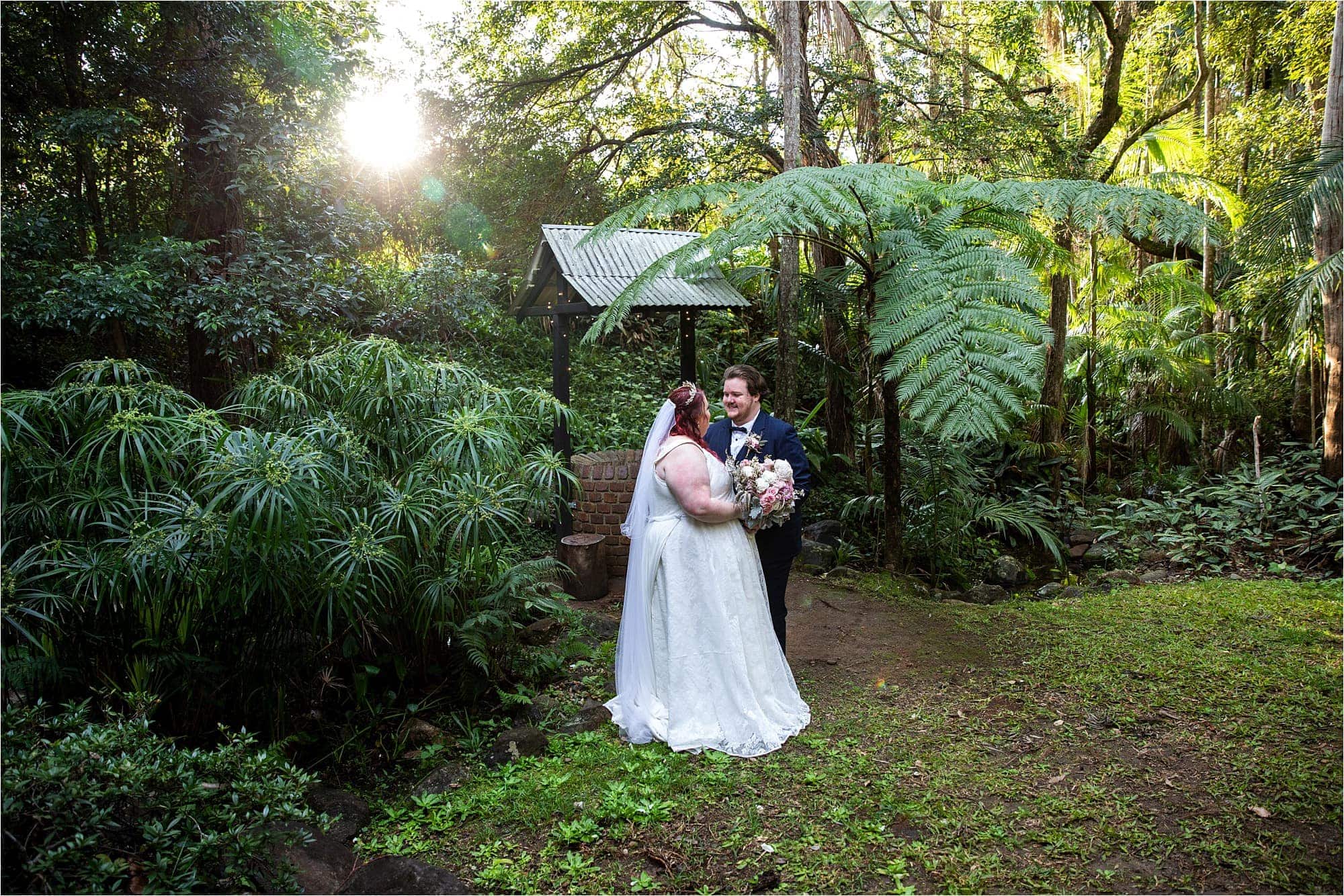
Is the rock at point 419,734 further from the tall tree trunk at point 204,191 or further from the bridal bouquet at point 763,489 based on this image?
the tall tree trunk at point 204,191

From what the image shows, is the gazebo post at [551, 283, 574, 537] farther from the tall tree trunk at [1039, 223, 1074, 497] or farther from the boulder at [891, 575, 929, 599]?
the tall tree trunk at [1039, 223, 1074, 497]

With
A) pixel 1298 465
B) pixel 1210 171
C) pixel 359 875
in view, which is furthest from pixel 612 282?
pixel 1210 171

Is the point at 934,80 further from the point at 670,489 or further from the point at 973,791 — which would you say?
the point at 973,791

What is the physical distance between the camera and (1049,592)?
23.0 ft

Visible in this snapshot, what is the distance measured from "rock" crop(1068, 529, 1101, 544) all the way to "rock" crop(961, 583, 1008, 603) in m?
1.78

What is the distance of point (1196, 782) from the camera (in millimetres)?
3166

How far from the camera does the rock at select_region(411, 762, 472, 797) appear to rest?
3.45 meters

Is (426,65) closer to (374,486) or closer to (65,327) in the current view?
(65,327)

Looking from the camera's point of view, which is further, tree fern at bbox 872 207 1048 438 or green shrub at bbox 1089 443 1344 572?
green shrub at bbox 1089 443 1344 572

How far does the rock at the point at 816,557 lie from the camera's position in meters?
7.17

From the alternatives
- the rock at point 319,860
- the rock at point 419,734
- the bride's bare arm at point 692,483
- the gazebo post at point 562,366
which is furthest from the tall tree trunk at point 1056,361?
the rock at point 319,860

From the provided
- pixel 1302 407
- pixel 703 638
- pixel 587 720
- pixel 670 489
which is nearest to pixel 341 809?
pixel 587 720

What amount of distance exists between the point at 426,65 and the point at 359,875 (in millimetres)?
9253

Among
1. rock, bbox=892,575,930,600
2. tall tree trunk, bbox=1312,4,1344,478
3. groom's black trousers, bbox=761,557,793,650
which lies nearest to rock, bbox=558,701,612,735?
groom's black trousers, bbox=761,557,793,650
